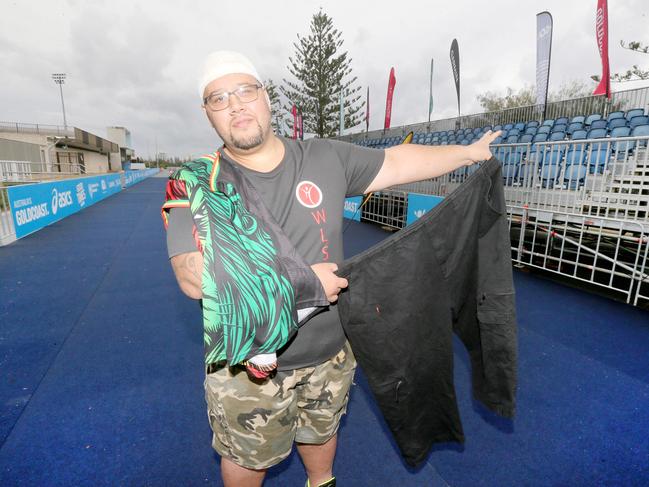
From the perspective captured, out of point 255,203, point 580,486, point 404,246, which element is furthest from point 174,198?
point 580,486

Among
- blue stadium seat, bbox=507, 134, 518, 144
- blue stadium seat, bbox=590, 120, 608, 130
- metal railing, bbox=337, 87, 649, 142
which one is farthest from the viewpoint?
metal railing, bbox=337, 87, 649, 142

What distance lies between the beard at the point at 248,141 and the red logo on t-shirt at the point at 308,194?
24 centimetres

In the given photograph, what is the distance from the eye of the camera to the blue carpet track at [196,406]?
2.02m

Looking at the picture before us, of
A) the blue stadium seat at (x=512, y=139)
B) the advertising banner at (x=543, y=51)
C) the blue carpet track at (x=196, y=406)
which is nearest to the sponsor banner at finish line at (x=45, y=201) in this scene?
the blue carpet track at (x=196, y=406)

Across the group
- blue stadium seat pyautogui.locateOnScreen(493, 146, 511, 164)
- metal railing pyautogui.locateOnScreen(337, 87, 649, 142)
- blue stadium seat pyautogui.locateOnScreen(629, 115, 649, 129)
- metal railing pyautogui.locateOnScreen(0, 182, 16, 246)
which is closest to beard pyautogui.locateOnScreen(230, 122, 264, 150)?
blue stadium seat pyautogui.locateOnScreen(493, 146, 511, 164)

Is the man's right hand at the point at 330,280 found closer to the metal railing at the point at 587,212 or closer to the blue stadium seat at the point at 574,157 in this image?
the metal railing at the point at 587,212

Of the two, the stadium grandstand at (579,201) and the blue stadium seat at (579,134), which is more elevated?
the blue stadium seat at (579,134)

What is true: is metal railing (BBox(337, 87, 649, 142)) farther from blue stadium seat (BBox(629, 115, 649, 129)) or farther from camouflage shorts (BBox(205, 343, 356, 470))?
camouflage shorts (BBox(205, 343, 356, 470))

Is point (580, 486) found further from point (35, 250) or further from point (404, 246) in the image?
point (35, 250)

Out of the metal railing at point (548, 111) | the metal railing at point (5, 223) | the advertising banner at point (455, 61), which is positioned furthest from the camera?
the advertising banner at point (455, 61)

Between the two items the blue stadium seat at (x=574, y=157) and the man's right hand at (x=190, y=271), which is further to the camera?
the blue stadium seat at (x=574, y=157)

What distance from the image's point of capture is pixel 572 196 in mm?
5211

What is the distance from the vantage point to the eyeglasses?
1388 mm

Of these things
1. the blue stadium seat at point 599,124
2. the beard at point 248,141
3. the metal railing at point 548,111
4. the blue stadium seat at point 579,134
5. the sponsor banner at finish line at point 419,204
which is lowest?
the sponsor banner at finish line at point 419,204
